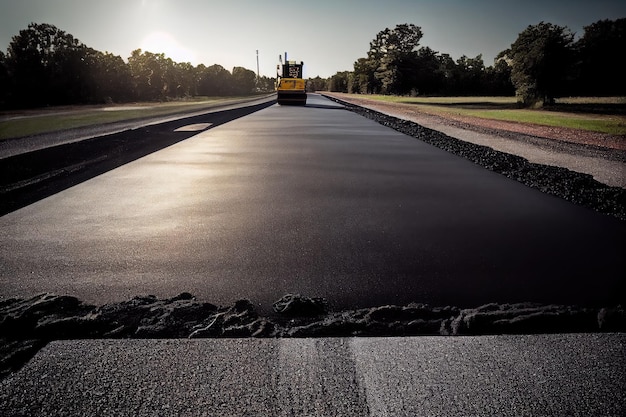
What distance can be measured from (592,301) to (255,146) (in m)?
10.9

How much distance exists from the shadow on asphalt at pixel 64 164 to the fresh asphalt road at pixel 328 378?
16.3ft

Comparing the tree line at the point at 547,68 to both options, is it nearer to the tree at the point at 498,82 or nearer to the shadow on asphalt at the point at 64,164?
the tree at the point at 498,82

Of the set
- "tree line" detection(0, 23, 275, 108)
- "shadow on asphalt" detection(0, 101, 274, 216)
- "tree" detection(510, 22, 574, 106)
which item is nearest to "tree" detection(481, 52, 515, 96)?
"tree" detection(510, 22, 574, 106)

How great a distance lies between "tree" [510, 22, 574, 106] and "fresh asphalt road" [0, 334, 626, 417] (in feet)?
126

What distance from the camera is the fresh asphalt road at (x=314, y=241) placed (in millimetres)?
3740

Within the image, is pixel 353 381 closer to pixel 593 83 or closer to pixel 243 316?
pixel 243 316

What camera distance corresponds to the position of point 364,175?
28.4 ft

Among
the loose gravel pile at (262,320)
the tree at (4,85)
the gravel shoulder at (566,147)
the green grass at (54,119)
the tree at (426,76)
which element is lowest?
the loose gravel pile at (262,320)

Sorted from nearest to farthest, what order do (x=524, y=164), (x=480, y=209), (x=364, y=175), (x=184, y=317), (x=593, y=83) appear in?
1. (x=184, y=317)
2. (x=480, y=209)
3. (x=364, y=175)
4. (x=524, y=164)
5. (x=593, y=83)

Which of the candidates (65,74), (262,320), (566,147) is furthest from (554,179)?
(65,74)

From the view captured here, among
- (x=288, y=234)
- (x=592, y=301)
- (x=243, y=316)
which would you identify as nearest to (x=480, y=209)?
(x=592, y=301)

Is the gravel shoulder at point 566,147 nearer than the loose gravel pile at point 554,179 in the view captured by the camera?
No

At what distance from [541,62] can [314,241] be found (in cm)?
3766

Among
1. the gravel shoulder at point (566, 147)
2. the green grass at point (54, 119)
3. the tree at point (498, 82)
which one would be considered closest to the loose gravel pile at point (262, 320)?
the gravel shoulder at point (566, 147)
